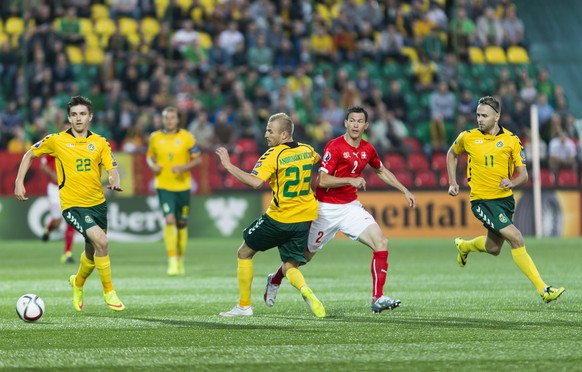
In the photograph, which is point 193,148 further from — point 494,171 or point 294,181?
point 294,181

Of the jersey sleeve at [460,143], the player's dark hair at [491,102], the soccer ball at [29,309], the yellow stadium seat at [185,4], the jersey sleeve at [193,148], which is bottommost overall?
the soccer ball at [29,309]

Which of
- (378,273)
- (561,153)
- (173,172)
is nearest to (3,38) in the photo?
(173,172)

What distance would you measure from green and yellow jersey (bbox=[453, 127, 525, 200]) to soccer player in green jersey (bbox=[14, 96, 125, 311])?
3.44 meters

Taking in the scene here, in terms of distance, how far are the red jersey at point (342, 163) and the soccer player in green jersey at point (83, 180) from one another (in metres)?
1.87

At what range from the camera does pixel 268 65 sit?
984 inches

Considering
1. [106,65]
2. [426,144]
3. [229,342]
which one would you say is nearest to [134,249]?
[106,65]

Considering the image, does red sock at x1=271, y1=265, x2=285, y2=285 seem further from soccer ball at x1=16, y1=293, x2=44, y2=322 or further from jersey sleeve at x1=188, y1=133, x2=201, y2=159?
jersey sleeve at x1=188, y1=133, x2=201, y2=159

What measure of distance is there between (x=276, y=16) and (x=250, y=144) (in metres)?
4.29

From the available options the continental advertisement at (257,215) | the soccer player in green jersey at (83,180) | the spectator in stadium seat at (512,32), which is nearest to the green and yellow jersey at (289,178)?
the soccer player in green jersey at (83,180)

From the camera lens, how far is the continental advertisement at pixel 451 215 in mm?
23953

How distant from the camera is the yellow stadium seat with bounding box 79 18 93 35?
24.9 meters

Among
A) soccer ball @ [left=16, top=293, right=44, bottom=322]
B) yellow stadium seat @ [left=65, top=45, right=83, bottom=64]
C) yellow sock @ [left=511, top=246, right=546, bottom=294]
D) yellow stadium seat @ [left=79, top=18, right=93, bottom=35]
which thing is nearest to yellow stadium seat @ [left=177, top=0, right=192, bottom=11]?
yellow stadium seat @ [left=79, top=18, right=93, bottom=35]

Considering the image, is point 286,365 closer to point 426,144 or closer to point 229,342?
point 229,342

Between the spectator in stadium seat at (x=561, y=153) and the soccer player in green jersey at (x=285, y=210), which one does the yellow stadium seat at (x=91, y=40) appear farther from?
the soccer player in green jersey at (x=285, y=210)
